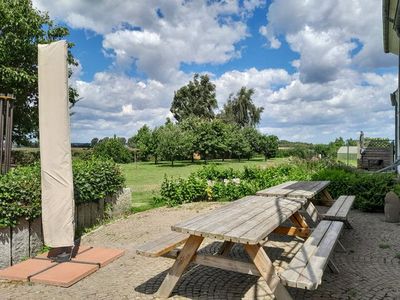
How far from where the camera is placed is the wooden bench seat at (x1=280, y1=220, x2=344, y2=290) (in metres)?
2.83

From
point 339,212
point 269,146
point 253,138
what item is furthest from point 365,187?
point 269,146

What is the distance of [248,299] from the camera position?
3.77 m

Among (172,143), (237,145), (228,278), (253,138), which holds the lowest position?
(228,278)

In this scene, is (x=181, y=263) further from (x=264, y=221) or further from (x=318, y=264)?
(x=318, y=264)

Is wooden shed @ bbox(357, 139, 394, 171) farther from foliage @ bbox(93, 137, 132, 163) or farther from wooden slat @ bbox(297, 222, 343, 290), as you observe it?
foliage @ bbox(93, 137, 132, 163)

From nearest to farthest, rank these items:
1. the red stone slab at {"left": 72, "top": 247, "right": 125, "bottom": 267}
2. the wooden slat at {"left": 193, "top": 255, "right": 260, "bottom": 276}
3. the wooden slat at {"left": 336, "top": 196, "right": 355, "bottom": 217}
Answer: the wooden slat at {"left": 193, "top": 255, "right": 260, "bottom": 276}
the red stone slab at {"left": 72, "top": 247, "right": 125, "bottom": 267}
the wooden slat at {"left": 336, "top": 196, "right": 355, "bottom": 217}

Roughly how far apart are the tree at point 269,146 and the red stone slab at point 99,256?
1614 inches

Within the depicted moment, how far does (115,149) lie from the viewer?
36562 millimetres

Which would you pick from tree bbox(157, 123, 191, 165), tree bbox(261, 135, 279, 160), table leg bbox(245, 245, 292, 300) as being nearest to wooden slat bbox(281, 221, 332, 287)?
table leg bbox(245, 245, 292, 300)

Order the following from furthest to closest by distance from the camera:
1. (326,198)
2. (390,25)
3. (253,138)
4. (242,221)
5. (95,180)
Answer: (253,138) < (390,25) < (326,198) < (95,180) < (242,221)

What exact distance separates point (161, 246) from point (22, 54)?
1452 centimetres

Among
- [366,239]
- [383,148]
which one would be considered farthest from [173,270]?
[383,148]

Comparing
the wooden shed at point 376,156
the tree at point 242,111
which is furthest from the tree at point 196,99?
the wooden shed at point 376,156

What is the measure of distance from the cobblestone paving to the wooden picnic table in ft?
1.38
